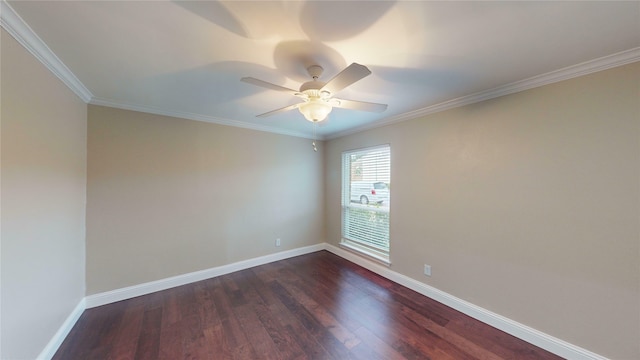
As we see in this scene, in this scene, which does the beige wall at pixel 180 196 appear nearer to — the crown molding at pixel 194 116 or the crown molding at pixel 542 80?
the crown molding at pixel 194 116

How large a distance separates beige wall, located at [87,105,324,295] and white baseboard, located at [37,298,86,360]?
20 cm

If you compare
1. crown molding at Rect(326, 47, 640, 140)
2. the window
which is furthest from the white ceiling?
the window

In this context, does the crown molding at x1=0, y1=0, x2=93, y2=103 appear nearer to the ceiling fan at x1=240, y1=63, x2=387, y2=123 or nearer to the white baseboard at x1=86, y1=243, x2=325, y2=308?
the ceiling fan at x1=240, y1=63, x2=387, y2=123

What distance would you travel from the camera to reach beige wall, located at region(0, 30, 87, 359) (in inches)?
52.7

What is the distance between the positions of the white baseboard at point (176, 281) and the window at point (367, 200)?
3.72 ft

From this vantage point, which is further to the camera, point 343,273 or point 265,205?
point 265,205

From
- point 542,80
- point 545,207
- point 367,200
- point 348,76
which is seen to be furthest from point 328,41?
point 367,200

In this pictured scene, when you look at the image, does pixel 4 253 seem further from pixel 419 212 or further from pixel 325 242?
pixel 325 242

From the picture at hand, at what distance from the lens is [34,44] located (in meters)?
1.45

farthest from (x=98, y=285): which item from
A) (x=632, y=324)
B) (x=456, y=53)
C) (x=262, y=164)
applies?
(x=632, y=324)

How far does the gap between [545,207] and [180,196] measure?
3.95 meters

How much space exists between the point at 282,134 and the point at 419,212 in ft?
8.18

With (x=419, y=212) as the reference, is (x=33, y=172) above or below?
above

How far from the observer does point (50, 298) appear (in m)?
1.78
